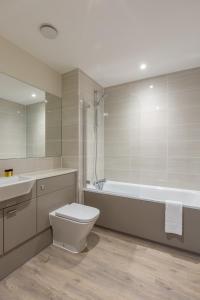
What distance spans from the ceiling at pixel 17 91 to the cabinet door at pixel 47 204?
1.24 m

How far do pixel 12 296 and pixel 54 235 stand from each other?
2.42ft

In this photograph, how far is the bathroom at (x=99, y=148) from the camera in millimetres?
1513

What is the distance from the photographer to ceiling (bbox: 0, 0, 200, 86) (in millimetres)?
1468

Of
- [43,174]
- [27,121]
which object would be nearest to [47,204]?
[43,174]

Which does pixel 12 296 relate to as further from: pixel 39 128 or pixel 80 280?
pixel 39 128

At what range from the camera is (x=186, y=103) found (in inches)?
103

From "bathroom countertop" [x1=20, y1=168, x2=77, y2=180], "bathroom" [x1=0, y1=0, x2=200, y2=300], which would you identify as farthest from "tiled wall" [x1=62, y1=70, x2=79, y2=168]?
"bathroom countertop" [x1=20, y1=168, x2=77, y2=180]

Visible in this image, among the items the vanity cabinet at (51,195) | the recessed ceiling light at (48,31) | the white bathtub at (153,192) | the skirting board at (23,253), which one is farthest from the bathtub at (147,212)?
the recessed ceiling light at (48,31)

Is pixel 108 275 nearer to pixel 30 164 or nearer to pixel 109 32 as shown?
pixel 30 164

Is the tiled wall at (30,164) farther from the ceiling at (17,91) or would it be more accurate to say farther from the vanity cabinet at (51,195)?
the ceiling at (17,91)

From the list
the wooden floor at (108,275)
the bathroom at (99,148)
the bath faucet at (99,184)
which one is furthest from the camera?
the bath faucet at (99,184)

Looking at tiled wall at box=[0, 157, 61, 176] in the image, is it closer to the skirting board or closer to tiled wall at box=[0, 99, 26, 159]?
tiled wall at box=[0, 99, 26, 159]

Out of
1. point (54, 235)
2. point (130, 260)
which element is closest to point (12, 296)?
point (54, 235)

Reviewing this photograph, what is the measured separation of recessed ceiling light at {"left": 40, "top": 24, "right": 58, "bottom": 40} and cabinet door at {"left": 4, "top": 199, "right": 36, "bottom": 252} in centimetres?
179
